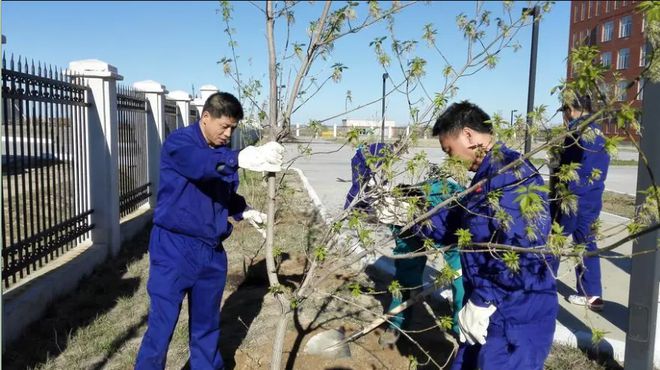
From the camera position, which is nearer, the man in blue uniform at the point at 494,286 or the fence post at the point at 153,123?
the man in blue uniform at the point at 494,286

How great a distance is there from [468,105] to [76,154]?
4.64 metres

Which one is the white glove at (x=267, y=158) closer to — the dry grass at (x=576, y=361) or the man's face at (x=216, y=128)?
the man's face at (x=216, y=128)

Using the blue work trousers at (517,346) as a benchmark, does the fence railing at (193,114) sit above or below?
above

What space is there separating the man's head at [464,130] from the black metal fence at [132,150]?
560cm

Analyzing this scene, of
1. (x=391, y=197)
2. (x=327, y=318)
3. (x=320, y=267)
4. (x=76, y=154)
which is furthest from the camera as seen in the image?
(x=76, y=154)

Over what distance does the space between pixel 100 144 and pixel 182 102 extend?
486 centimetres

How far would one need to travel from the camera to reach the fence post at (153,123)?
852cm

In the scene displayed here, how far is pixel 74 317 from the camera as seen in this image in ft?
14.2

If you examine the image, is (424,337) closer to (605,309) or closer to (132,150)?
(605,309)

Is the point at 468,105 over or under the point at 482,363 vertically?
over

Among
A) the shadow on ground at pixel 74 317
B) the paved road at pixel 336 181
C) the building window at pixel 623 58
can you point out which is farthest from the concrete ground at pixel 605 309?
the building window at pixel 623 58

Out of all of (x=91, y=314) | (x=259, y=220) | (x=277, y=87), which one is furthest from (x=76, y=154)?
(x=277, y=87)

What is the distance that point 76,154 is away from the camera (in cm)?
564

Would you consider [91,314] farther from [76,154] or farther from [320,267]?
[320,267]
